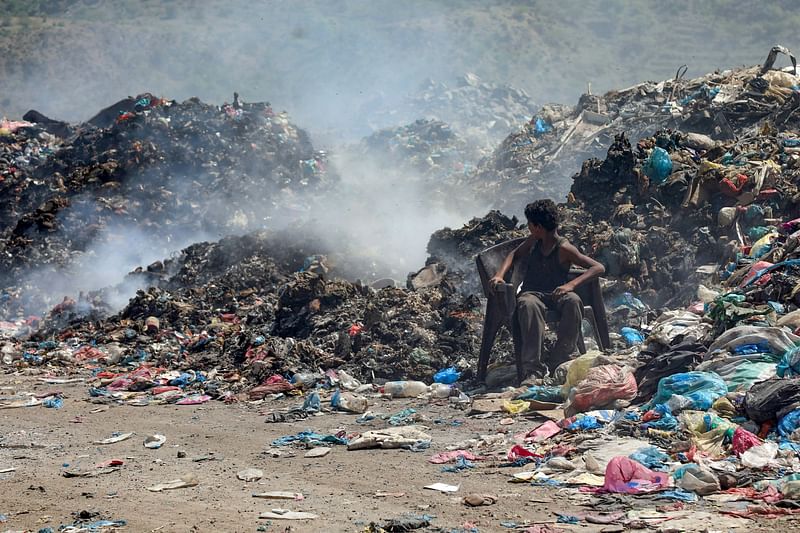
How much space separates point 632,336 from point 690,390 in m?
2.63

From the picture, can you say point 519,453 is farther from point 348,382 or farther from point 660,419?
point 348,382

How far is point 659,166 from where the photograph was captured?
10555 mm

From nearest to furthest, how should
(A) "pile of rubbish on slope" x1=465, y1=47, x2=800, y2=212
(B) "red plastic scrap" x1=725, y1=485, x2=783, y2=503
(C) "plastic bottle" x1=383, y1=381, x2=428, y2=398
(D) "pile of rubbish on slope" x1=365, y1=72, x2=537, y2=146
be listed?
(B) "red plastic scrap" x1=725, y1=485, x2=783, y2=503 → (C) "plastic bottle" x1=383, y1=381, x2=428, y2=398 → (A) "pile of rubbish on slope" x1=465, y1=47, x2=800, y2=212 → (D) "pile of rubbish on slope" x1=365, y1=72, x2=537, y2=146

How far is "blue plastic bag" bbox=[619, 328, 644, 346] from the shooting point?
7950mm

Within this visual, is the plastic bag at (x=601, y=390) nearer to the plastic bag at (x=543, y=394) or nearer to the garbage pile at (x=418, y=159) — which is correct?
the plastic bag at (x=543, y=394)

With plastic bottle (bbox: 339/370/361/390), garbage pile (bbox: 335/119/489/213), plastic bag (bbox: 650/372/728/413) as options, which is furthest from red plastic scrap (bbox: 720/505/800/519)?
garbage pile (bbox: 335/119/489/213)

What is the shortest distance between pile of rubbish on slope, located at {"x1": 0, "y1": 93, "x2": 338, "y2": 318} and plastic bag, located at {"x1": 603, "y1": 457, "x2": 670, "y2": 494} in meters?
12.1

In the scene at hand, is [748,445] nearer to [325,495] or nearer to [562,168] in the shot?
[325,495]

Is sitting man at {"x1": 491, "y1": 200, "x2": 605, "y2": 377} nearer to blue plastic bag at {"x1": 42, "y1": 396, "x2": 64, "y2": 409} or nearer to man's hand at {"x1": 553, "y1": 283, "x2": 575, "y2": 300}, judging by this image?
man's hand at {"x1": 553, "y1": 283, "x2": 575, "y2": 300}

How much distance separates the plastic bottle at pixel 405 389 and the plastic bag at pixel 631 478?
3.28 m

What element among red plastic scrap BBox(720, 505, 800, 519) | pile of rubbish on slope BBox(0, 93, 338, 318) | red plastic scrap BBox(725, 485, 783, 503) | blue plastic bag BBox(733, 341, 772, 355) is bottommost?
red plastic scrap BBox(720, 505, 800, 519)

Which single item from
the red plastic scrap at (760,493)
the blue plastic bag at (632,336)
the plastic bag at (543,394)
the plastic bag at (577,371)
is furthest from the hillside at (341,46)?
the red plastic scrap at (760,493)

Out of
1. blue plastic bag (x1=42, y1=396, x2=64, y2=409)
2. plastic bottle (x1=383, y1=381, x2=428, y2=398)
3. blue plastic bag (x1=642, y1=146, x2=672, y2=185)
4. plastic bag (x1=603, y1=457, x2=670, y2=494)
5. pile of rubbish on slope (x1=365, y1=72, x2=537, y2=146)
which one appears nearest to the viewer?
plastic bag (x1=603, y1=457, x2=670, y2=494)

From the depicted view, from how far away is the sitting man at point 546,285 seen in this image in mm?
6926
